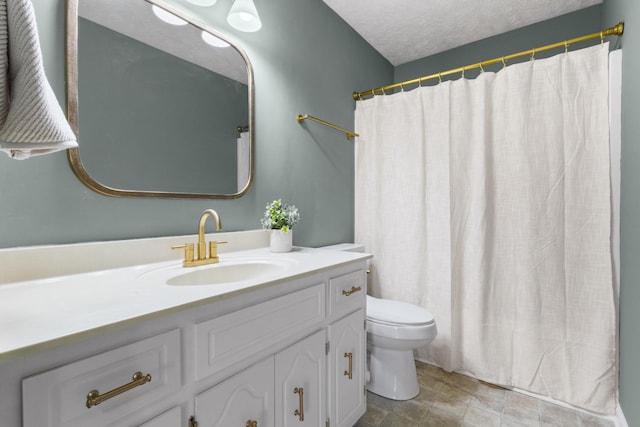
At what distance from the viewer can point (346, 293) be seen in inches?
49.6

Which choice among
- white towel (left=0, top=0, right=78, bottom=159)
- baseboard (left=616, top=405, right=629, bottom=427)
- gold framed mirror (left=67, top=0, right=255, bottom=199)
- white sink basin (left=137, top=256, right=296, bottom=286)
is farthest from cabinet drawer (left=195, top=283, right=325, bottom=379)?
baseboard (left=616, top=405, right=629, bottom=427)

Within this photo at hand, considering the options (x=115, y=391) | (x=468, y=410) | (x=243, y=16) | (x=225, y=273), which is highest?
(x=243, y=16)

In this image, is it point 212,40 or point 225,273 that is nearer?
point 225,273

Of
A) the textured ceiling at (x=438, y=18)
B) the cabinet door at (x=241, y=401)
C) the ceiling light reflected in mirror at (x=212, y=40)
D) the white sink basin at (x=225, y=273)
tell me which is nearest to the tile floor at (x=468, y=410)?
the cabinet door at (x=241, y=401)

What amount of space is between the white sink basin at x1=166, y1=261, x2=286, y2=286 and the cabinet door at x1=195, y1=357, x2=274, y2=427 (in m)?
0.30

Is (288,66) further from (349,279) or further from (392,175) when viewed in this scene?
(349,279)

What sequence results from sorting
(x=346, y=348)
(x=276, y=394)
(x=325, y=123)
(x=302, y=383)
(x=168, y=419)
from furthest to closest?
(x=325, y=123) → (x=346, y=348) → (x=302, y=383) → (x=276, y=394) → (x=168, y=419)

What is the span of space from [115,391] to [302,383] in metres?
0.63

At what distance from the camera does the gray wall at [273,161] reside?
36.4 inches

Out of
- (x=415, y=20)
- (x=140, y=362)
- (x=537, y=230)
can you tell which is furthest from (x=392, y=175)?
(x=140, y=362)

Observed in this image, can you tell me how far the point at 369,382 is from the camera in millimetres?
1793

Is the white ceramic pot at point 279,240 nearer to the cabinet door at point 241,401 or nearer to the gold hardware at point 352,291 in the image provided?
the gold hardware at point 352,291

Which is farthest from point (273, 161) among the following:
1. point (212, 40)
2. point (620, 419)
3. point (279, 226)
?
point (620, 419)

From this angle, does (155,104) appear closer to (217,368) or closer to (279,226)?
(279,226)
